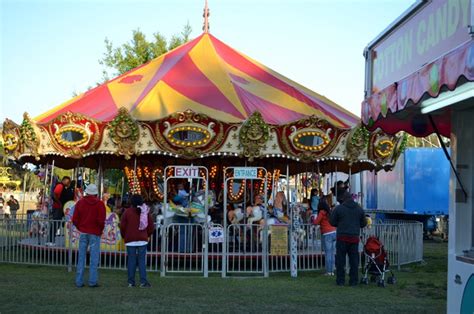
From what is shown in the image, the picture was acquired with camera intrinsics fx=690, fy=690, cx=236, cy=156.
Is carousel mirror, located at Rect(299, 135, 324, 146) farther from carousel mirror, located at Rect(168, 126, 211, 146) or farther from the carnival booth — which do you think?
the carnival booth

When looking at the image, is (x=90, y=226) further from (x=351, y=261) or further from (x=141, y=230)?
(x=351, y=261)

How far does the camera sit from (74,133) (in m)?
16.0

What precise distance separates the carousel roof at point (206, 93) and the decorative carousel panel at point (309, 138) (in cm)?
24

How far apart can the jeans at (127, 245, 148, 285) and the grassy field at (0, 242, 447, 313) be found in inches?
9.6

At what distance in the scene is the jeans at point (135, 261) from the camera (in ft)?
35.7

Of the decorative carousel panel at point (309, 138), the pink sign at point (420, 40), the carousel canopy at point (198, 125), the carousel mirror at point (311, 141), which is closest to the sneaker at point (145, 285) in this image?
the carousel canopy at point (198, 125)

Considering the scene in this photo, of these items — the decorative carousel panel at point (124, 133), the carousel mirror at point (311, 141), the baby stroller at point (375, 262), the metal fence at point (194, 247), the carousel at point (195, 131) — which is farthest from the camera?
the carousel mirror at point (311, 141)

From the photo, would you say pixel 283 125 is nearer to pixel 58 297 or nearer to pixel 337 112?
pixel 337 112

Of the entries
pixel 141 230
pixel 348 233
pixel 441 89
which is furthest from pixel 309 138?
pixel 441 89

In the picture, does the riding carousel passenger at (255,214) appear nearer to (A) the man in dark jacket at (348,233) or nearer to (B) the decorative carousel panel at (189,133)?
(B) the decorative carousel panel at (189,133)

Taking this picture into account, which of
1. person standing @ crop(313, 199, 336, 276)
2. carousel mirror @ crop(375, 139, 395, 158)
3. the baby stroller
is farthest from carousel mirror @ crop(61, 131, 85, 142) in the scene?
the baby stroller

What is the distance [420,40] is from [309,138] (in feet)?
35.2

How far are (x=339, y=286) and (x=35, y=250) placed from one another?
6.60 meters

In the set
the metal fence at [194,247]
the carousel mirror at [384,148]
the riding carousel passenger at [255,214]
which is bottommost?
the metal fence at [194,247]
